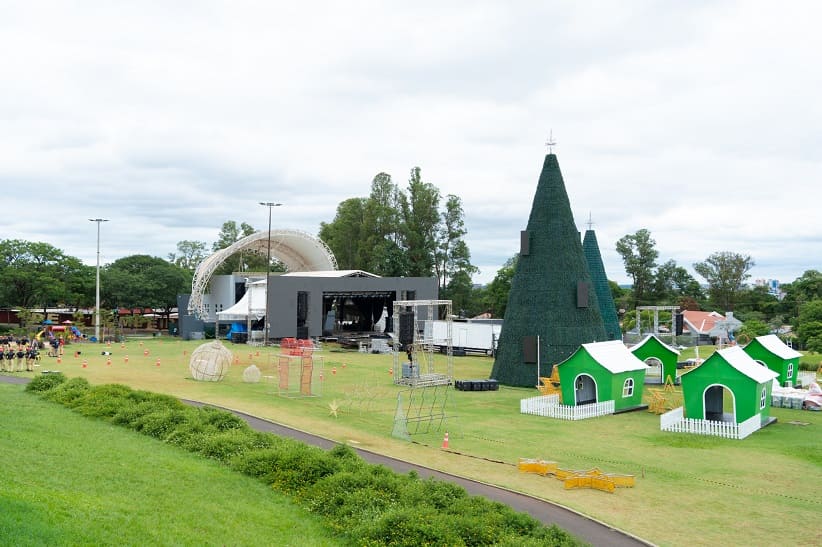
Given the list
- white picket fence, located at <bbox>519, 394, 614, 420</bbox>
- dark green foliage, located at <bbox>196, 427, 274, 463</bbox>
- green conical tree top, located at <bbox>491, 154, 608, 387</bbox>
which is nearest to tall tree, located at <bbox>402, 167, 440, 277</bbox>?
green conical tree top, located at <bbox>491, 154, 608, 387</bbox>

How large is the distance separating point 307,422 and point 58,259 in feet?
196

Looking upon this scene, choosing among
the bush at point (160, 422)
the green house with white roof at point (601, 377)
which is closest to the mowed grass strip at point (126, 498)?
the bush at point (160, 422)

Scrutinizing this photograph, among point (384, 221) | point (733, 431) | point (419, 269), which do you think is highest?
point (384, 221)

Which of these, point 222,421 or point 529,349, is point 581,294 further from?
point 222,421

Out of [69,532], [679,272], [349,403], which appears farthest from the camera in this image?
[679,272]

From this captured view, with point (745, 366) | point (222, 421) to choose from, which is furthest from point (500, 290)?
point (222, 421)

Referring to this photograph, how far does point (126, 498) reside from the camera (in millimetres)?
13141

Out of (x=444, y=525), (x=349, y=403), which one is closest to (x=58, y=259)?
(x=349, y=403)

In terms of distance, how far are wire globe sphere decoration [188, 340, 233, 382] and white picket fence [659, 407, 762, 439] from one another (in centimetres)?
2096

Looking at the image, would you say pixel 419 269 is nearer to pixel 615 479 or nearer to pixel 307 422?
pixel 307 422

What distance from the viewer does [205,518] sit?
12711 millimetres

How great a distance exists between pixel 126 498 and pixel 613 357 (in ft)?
74.2

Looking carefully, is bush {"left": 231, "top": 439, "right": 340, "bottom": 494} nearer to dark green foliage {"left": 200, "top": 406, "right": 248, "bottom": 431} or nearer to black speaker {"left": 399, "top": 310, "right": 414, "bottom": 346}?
dark green foliage {"left": 200, "top": 406, "right": 248, "bottom": 431}

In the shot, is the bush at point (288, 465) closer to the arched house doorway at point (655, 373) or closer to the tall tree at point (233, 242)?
the arched house doorway at point (655, 373)
